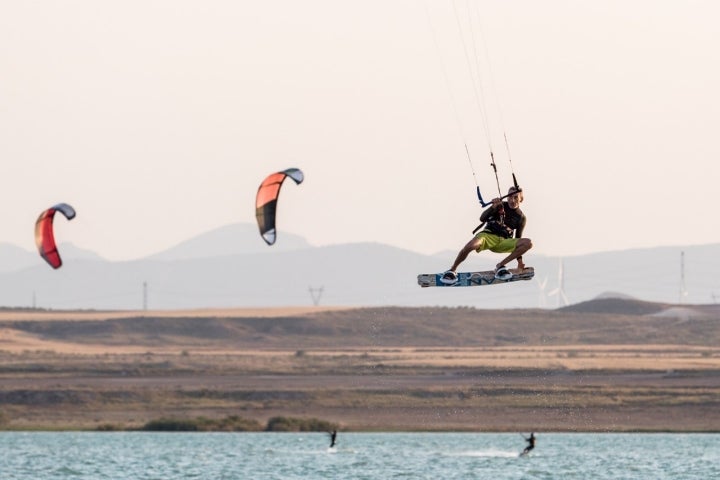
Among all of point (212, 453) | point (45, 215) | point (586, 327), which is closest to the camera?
point (45, 215)

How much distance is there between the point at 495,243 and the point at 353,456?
1337 inches

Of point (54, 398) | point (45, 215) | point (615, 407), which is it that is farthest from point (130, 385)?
point (45, 215)

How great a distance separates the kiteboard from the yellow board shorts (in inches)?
27.4

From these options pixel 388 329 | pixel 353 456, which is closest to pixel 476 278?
pixel 353 456

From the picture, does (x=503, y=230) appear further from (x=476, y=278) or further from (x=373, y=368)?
(x=373, y=368)

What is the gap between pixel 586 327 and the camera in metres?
126

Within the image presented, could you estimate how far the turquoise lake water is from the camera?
53.9 m

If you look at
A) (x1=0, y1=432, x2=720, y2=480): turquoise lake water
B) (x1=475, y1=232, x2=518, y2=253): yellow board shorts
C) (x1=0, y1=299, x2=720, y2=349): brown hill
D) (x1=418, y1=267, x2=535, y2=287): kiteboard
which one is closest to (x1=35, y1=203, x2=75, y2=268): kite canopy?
(x1=0, y1=432, x2=720, y2=480): turquoise lake water

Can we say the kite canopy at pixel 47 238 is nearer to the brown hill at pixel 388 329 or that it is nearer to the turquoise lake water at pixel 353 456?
the turquoise lake water at pixel 353 456

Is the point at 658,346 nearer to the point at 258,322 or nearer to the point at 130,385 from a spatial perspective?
the point at 258,322

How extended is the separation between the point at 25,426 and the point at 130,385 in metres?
10.2

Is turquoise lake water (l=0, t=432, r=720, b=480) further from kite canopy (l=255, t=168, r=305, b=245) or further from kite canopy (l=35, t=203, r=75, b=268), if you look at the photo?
kite canopy (l=255, t=168, r=305, b=245)

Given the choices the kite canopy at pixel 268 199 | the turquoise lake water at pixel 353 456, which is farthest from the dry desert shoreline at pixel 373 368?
the kite canopy at pixel 268 199

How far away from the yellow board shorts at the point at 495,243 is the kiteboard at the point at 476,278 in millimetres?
696
